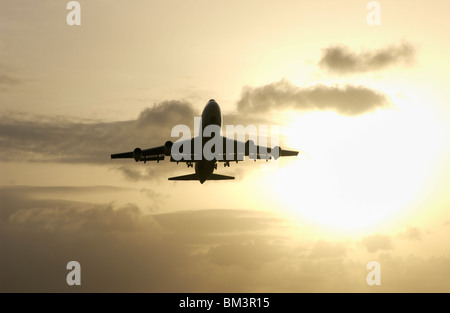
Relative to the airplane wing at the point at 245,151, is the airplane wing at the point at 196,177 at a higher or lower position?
lower

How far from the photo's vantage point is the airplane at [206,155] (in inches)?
3324

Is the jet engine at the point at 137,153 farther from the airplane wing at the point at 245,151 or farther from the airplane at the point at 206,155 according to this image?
the airplane wing at the point at 245,151

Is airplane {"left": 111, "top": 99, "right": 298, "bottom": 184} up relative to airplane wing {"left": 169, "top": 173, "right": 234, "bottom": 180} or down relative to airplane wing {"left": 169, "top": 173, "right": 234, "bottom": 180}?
up

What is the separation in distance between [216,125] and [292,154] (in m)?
25.1

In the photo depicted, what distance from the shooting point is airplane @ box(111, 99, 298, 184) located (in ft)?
277

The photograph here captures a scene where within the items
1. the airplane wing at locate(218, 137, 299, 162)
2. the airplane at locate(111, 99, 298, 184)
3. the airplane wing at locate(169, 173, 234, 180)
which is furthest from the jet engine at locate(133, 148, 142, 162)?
the airplane wing at locate(218, 137, 299, 162)

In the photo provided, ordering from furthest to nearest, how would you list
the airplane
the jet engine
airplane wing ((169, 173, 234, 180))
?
1. airplane wing ((169, 173, 234, 180))
2. the jet engine
3. the airplane

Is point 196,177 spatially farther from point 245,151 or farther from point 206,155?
point 206,155

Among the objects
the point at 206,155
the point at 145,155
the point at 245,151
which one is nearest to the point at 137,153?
the point at 145,155

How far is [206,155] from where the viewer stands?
3600 inches

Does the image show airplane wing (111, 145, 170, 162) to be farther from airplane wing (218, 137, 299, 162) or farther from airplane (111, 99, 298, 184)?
airplane wing (218, 137, 299, 162)

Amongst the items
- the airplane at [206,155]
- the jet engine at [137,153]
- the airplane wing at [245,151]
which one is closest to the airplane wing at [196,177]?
the airplane at [206,155]
